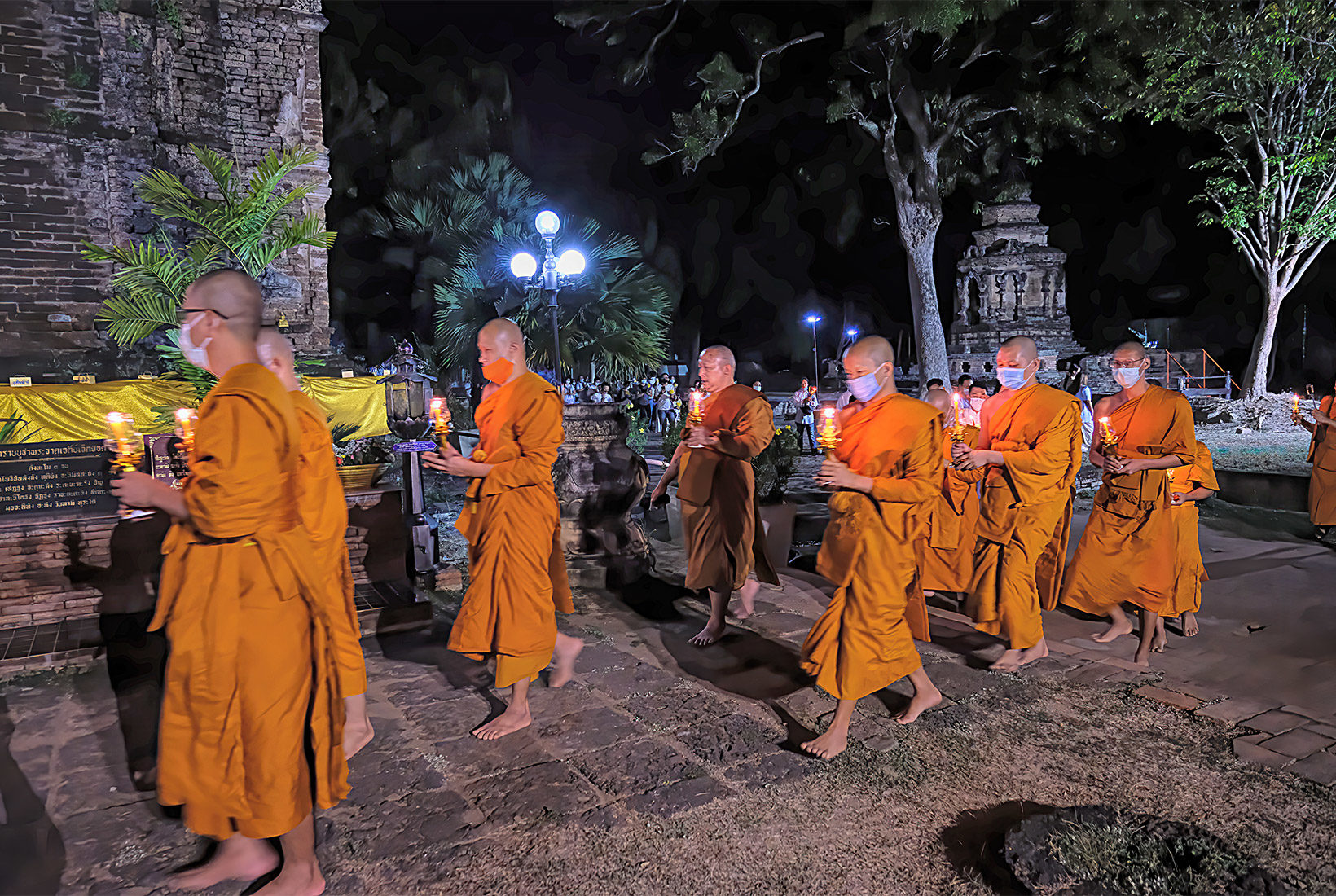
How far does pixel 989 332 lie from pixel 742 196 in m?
18.4

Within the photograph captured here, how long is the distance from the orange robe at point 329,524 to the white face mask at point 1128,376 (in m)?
4.80

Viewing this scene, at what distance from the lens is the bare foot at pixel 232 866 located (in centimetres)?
284

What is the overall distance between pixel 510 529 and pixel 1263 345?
23.2m

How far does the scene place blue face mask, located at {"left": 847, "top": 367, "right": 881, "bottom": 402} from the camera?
3.97 meters

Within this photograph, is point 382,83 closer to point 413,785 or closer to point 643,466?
point 643,466

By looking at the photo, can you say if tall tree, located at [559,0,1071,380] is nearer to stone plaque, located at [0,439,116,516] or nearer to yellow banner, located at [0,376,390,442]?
yellow banner, located at [0,376,390,442]

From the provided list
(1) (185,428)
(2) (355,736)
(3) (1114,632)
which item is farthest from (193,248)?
(3) (1114,632)

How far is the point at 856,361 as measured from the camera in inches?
156

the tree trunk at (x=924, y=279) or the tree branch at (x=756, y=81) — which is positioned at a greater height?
the tree branch at (x=756, y=81)

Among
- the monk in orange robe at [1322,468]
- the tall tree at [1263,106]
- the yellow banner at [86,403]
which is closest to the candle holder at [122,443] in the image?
the yellow banner at [86,403]

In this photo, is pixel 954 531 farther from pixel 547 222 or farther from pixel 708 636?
pixel 547 222

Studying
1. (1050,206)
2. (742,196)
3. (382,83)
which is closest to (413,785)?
(382,83)

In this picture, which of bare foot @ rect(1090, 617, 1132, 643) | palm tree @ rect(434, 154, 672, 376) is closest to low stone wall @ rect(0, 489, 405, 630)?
bare foot @ rect(1090, 617, 1132, 643)

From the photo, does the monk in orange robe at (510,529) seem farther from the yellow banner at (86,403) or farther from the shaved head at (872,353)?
the yellow banner at (86,403)
